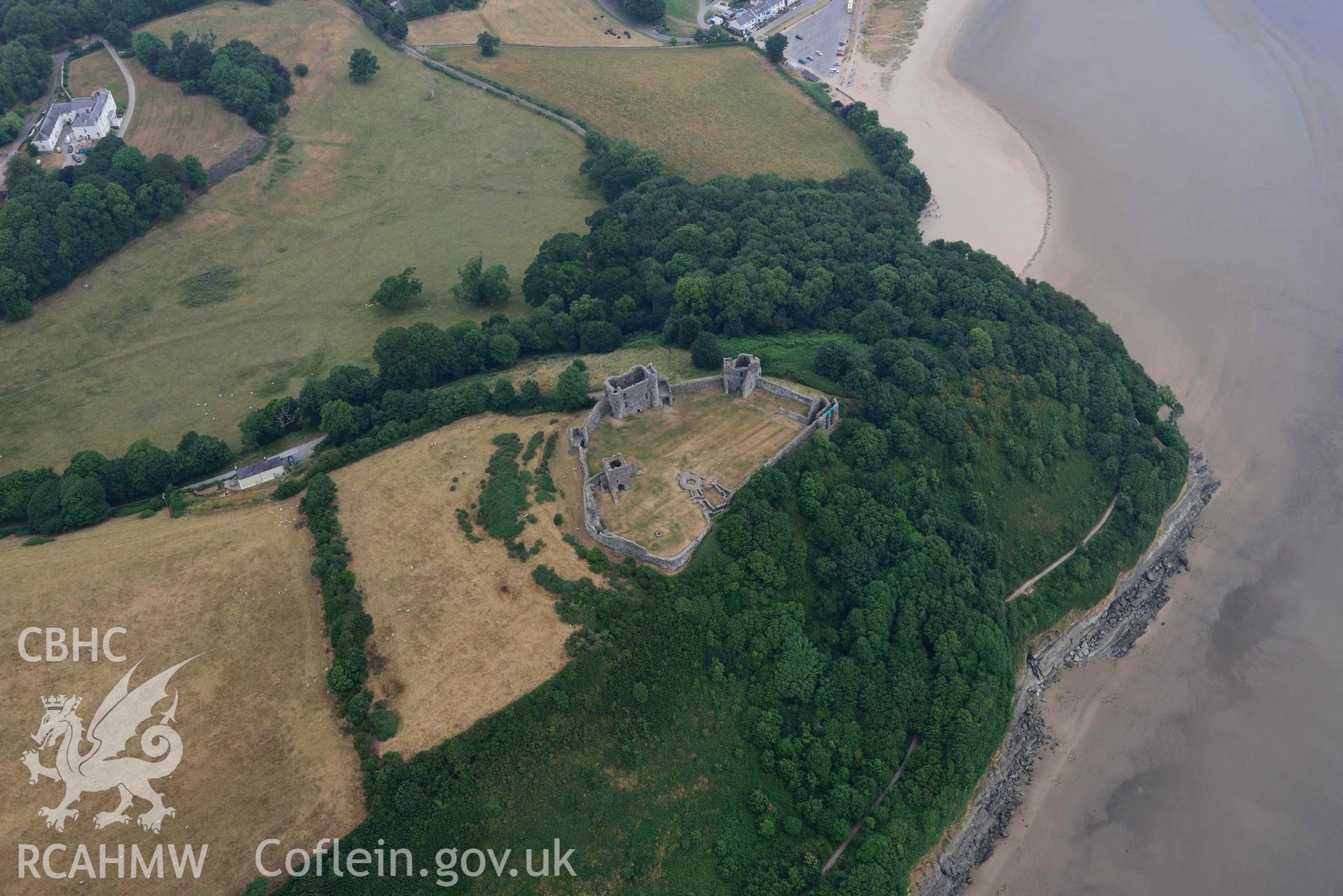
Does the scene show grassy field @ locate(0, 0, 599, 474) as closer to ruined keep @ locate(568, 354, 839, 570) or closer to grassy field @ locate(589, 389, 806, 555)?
ruined keep @ locate(568, 354, 839, 570)

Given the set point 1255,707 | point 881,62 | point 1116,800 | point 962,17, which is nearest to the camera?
point 1116,800

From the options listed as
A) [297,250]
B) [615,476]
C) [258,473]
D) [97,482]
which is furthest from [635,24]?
[97,482]

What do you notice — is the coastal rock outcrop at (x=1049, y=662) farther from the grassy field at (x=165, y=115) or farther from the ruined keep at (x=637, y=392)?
the grassy field at (x=165, y=115)

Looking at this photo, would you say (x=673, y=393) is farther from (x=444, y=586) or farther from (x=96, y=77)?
(x=96, y=77)

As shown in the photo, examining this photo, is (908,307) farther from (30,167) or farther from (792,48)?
(30,167)

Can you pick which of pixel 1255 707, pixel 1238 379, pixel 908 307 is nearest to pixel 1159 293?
pixel 1238 379

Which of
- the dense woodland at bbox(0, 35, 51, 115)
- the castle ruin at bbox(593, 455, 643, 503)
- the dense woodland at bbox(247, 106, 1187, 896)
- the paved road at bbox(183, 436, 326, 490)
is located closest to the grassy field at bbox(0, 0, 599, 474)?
the paved road at bbox(183, 436, 326, 490)
